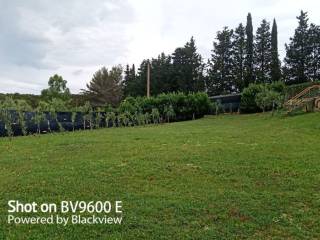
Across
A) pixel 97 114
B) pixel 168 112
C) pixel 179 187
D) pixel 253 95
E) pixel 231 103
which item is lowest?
pixel 179 187

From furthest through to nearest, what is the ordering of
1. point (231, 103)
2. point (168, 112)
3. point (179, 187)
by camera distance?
point (231, 103) → point (168, 112) → point (179, 187)

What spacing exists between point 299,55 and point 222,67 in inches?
337

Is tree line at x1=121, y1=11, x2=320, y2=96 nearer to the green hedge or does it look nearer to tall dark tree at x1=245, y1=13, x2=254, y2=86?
tall dark tree at x1=245, y1=13, x2=254, y2=86

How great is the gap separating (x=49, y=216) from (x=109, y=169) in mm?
2744

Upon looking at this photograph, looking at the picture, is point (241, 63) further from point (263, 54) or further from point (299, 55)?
point (299, 55)

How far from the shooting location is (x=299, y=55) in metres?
38.3

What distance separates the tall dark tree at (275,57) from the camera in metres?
39.4

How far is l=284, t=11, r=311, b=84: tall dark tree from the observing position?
38.3 meters

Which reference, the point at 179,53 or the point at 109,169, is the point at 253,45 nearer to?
the point at 179,53

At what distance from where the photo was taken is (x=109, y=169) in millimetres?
7855

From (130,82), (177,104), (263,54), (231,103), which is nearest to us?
(177,104)

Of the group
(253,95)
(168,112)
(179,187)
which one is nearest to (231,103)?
(253,95)

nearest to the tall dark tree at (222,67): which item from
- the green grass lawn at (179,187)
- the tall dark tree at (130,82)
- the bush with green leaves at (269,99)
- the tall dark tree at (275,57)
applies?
the tall dark tree at (275,57)

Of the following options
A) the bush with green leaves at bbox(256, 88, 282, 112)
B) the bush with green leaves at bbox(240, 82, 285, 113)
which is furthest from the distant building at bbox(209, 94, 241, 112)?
the bush with green leaves at bbox(256, 88, 282, 112)
